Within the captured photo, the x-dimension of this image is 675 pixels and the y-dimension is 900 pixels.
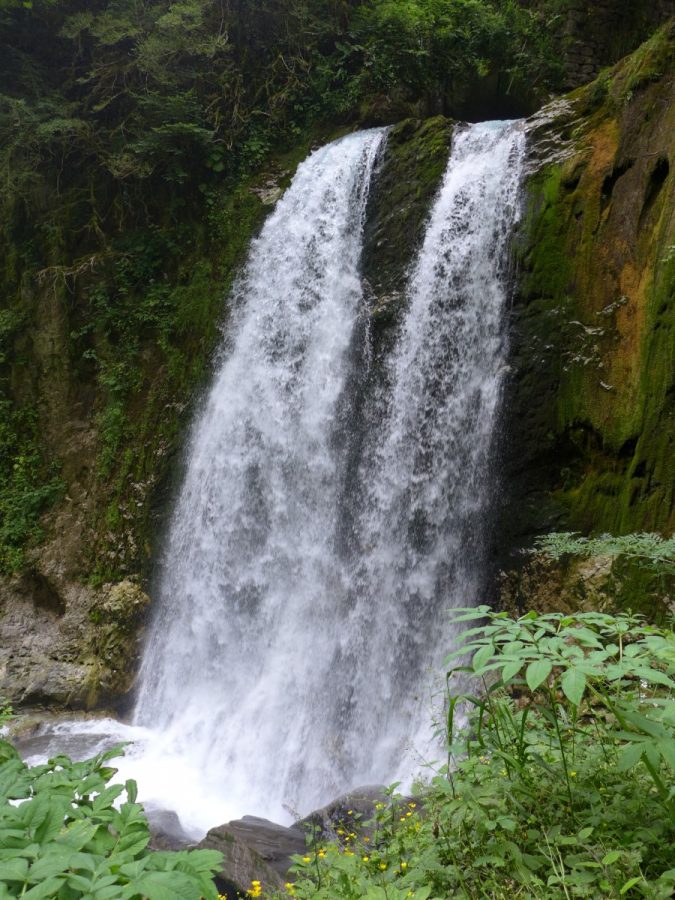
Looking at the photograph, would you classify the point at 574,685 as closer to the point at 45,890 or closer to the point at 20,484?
the point at 45,890

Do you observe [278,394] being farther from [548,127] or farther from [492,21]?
[492,21]

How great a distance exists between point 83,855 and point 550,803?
1.47 meters

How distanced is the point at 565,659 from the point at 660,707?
52 centimetres

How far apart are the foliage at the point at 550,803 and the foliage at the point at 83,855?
71cm

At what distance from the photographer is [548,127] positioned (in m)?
6.89

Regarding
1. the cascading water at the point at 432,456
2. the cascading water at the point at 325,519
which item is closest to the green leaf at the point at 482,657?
the cascading water at the point at 432,456

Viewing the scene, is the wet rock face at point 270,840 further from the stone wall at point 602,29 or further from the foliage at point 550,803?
the stone wall at point 602,29

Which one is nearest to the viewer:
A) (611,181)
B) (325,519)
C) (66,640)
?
(611,181)

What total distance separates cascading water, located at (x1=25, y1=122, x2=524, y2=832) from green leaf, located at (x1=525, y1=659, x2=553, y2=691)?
4.16m

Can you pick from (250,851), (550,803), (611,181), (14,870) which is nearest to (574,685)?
(550,803)

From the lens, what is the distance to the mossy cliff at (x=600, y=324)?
16.2 feet

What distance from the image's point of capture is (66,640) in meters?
8.38

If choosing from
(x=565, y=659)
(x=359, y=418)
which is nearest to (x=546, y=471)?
(x=359, y=418)

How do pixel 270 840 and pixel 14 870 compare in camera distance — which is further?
pixel 270 840
